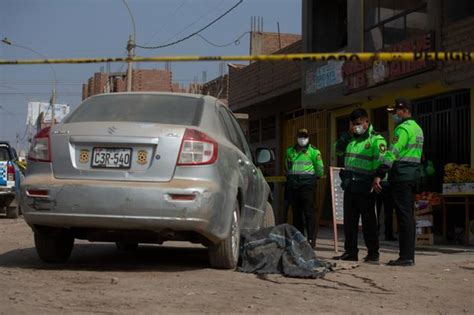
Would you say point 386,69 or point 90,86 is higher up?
point 90,86

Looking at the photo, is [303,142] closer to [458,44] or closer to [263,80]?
[458,44]

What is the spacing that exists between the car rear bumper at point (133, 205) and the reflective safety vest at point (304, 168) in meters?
4.13

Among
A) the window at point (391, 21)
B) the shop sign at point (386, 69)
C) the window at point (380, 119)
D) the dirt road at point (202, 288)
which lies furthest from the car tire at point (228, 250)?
the window at point (380, 119)

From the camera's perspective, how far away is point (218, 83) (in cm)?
3406

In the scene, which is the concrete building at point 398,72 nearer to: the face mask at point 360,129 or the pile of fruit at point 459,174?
the pile of fruit at point 459,174

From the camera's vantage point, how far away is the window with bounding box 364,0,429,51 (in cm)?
1400

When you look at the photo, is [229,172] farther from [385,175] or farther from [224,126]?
[385,175]

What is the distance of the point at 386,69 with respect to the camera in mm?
13656

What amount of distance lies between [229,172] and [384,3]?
10252 mm

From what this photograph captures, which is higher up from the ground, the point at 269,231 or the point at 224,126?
the point at 224,126

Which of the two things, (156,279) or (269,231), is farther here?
(269,231)

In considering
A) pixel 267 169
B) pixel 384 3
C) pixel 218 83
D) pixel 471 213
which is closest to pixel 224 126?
pixel 471 213

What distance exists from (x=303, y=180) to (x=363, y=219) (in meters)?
1.99

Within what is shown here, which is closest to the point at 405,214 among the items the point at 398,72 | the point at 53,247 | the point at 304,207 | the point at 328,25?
the point at 304,207
